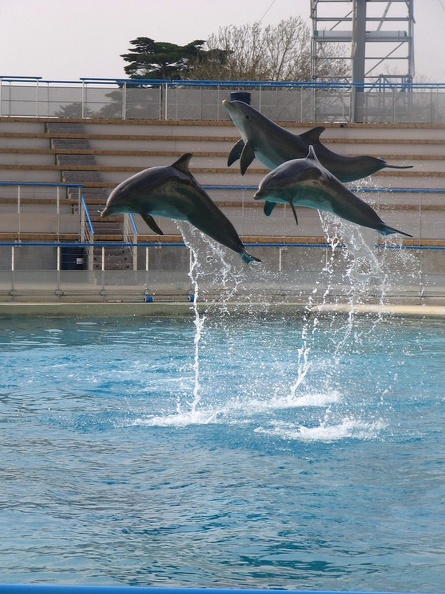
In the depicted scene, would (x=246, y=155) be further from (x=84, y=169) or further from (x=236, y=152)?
(x=84, y=169)

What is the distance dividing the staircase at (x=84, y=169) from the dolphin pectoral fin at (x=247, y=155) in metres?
15.5

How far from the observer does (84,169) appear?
2848 centimetres

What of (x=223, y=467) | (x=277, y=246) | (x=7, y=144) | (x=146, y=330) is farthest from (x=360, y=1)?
(x=223, y=467)

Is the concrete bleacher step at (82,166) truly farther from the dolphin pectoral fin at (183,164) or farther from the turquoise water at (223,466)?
the dolphin pectoral fin at (183,164)

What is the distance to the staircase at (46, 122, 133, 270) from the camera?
26.3 meters

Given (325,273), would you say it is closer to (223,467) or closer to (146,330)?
(146,330)

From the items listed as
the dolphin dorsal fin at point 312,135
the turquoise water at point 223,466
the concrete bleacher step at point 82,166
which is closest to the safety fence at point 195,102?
the concrete bleacher step at point 82,166

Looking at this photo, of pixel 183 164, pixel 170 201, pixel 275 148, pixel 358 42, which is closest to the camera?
pixel 170 201

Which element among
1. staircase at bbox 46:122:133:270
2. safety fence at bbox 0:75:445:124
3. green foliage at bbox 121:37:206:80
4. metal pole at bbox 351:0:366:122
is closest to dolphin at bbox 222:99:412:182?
staircase at bbox 46:122:133:270

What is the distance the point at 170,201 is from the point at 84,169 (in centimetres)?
2057

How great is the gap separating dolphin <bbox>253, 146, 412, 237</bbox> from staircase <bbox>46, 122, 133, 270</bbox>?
15.6 m

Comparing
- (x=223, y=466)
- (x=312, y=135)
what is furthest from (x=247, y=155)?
(x=223, y=466)

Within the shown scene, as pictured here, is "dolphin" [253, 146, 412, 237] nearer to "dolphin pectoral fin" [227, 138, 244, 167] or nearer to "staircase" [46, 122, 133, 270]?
"dolphin pectoral fin" [227, 138, 244, 167]

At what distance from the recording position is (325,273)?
68.1 feet
